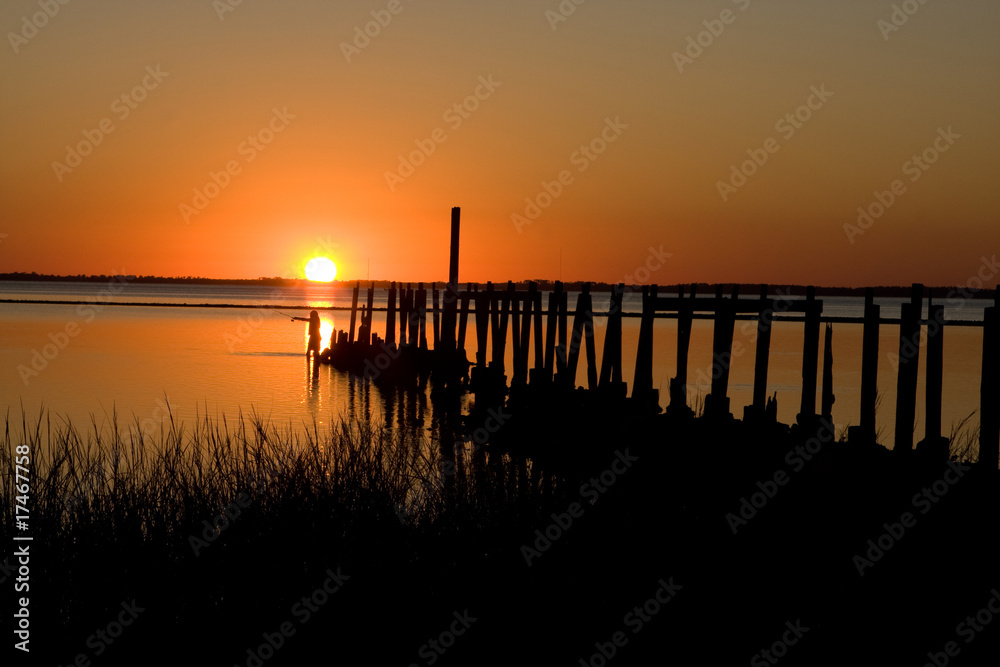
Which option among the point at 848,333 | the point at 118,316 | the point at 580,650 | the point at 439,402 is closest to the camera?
the point at 580,650

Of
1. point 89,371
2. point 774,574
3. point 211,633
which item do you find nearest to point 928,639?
point 774,574

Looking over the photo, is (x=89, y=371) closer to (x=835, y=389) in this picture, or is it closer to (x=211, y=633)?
(x=835, y=389)

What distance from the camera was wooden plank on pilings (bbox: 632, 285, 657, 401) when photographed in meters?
12.9

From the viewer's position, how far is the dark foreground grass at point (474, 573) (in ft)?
19.7

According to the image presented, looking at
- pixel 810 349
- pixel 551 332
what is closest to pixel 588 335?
pixel 551 332

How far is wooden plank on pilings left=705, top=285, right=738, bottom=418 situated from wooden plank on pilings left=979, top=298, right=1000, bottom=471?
2593mm

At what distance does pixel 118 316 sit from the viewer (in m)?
65.1

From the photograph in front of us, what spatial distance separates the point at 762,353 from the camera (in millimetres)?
11859

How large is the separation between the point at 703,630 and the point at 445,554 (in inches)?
68.8

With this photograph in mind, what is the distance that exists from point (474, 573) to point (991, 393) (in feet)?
20.1

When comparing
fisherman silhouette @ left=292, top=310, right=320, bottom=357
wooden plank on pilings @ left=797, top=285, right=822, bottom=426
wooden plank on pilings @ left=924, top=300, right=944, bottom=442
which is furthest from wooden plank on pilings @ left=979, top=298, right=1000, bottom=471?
fisherman silhouette @ left=292, top=310, right=320, bottom=357

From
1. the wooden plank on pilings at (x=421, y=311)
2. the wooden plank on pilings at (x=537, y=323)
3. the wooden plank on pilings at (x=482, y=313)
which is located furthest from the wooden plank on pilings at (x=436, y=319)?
the wooden plank on pilings at (x=537, y=323)

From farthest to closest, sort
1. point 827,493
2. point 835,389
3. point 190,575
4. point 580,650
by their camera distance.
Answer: point 835,389
point 827,493
point 190,575
point 580,650

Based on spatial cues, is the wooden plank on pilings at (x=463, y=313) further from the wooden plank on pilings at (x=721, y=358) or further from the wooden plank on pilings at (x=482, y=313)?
the wooden plank on pilings at (x=721, y=358)
